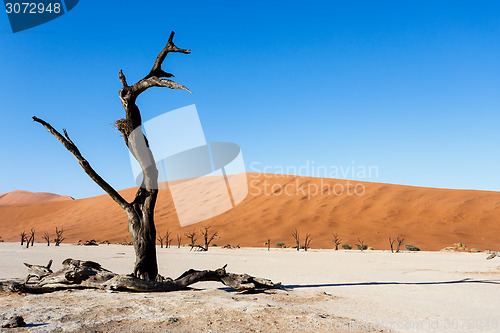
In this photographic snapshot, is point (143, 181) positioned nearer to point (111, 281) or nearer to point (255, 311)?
point (111, 281)

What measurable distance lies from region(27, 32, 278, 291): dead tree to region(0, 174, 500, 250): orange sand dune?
3219 centimetres

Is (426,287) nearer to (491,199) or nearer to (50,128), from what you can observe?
(50,128)

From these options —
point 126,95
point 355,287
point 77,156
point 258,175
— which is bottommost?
point 355,287

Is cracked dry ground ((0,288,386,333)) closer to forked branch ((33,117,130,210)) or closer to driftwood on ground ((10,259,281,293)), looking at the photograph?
driftwood on ground ((10,259,281,293))

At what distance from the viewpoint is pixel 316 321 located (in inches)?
201

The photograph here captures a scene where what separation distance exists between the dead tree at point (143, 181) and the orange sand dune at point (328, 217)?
32.2 m

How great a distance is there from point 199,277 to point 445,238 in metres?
38.1

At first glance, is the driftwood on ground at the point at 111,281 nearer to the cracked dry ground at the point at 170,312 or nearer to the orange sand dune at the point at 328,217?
the cracked dry ground at the point at 170,312

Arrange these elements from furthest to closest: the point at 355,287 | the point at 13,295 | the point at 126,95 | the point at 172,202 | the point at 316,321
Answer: the point at 172,202 → the point at 355,287 → the point at 126,95 → the point at 13,295 → the point at 316,321

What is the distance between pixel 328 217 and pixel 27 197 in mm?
150452

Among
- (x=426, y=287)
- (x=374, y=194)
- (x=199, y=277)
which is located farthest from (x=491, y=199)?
(x=199, y=277)

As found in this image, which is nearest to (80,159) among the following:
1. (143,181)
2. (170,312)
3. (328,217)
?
(143,181)

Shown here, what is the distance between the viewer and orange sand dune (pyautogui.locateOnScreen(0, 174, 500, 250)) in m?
41.2

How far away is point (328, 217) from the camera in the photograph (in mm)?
50094
